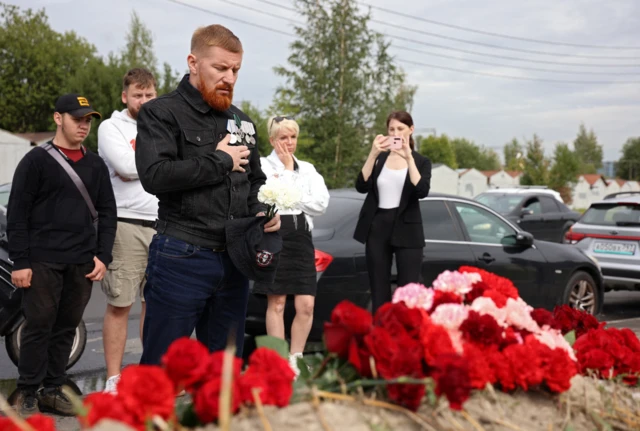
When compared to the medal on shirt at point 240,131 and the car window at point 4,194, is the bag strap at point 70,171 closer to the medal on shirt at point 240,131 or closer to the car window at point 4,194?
the medal on shirt at point 240,131

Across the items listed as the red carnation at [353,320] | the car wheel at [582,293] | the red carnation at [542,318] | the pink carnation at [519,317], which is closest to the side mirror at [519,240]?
the car wheel at [582,293]

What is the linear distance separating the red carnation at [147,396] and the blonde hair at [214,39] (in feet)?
6.41

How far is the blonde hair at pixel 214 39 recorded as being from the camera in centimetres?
333

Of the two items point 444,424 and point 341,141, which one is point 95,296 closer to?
point 444,424

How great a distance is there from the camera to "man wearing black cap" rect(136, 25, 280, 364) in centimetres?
331

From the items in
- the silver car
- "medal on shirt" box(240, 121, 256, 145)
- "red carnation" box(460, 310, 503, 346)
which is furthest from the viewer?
the silver car

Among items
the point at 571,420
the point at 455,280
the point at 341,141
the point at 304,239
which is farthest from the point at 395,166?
the point at 341,141

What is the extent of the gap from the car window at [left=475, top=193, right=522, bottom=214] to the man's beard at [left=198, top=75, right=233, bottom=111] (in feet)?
49.9

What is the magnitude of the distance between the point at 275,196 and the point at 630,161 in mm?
127255

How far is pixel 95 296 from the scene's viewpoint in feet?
33.5

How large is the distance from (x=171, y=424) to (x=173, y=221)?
1749mm

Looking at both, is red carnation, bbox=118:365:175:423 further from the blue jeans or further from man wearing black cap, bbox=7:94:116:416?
man wearing black cap, bbox=7:94:116:416

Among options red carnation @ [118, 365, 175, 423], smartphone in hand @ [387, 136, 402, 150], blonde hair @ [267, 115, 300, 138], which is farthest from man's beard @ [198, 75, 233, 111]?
smartphone in hand @ [387, 136, 402, 150]

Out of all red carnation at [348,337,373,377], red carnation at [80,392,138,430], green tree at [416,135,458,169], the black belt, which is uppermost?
green tree at [416,135,458,169]
